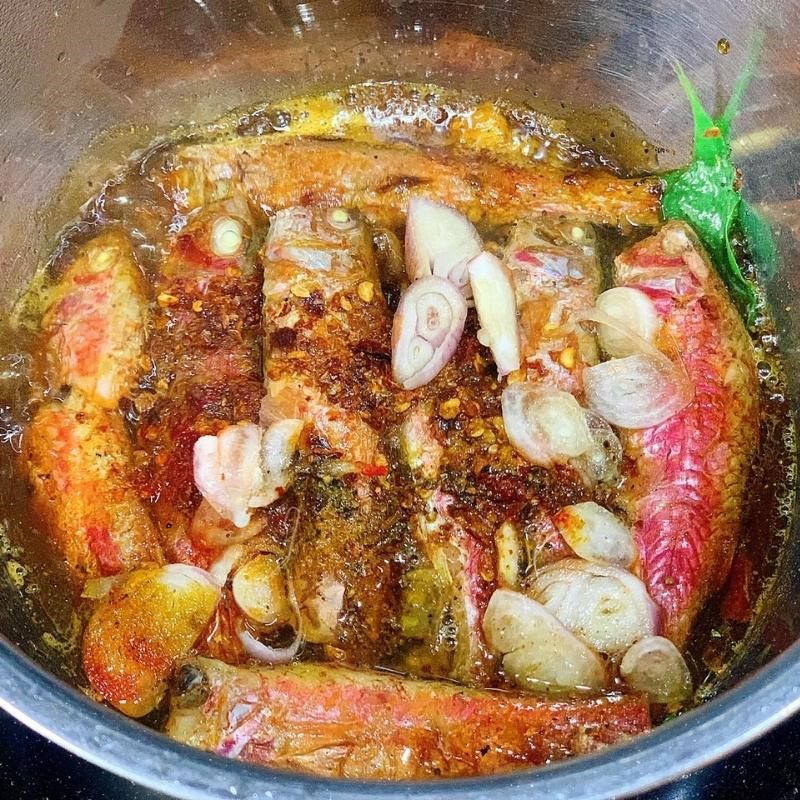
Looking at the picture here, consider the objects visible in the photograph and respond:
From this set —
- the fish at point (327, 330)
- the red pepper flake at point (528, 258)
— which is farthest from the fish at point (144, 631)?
the red pepper flake at point (528, 258)

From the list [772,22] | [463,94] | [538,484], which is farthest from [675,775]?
[463,94]

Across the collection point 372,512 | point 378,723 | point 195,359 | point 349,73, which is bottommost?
point 378,723

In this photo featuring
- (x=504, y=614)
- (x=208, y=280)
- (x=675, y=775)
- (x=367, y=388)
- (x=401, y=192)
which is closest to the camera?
(x=675, y=775)

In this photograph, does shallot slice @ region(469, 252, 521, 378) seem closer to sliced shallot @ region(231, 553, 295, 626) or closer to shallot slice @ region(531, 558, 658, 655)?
shallot slice @ region(531, 558, 658, 655)

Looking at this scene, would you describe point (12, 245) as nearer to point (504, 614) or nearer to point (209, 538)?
point (209, 538)

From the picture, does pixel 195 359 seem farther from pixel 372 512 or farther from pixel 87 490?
pixel 372 512

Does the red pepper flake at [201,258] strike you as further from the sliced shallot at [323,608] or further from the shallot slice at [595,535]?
the shallot slice at [595,535]

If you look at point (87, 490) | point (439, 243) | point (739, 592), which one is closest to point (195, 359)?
point (87, 490)
